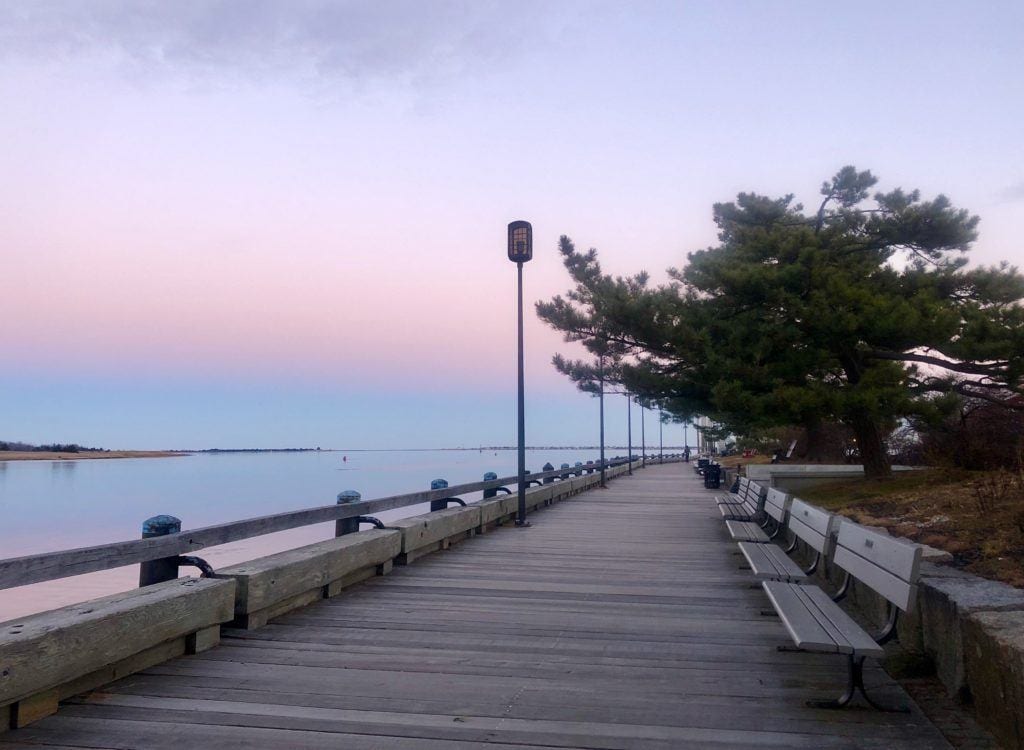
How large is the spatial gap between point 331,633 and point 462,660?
1173mm

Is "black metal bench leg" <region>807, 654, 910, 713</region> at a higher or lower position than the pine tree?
lower

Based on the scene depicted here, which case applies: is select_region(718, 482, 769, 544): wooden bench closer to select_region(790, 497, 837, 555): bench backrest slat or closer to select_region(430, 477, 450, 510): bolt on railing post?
select_region(790, 497, 837, 555): bench backrest slat

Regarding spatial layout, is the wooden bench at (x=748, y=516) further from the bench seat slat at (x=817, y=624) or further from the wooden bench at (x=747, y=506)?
the bench seat slat at (x=817, y=624)

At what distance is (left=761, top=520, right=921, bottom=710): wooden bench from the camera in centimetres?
409

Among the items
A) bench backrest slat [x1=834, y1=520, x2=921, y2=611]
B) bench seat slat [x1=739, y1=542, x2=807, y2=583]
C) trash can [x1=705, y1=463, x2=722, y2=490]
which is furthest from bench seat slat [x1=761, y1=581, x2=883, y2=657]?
trash can [x1=705, y1=463, x2=722, y2=490]

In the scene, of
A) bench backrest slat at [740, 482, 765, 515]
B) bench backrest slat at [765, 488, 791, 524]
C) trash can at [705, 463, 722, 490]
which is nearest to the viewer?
bench backrest slat at [765, 488, 791, 524]

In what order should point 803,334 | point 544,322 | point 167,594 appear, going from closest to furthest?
point 167,594 < point 803,334 < point 544,322

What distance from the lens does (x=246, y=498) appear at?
54312 millimetres

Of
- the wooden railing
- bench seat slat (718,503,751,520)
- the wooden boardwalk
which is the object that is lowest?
the wooden boardwalk

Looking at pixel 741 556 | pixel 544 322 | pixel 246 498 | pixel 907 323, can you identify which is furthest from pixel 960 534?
pixel 246 498

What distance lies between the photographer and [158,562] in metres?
5.27

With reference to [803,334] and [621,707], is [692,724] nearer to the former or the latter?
[621,707]

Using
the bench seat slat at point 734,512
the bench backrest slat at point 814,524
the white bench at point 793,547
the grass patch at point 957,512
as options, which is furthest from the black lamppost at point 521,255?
the bench backrest slat at point 814,524

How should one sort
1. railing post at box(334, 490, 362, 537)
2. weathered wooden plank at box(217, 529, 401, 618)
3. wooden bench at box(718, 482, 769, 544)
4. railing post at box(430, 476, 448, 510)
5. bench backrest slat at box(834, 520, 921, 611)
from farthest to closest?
1. railing post at box(430, 476, 448, 510)
2. wooden bench at box(718, 482, 769, 544)
3. railing post at box(334, 490, 362, 537)
4. weathered wooden plank at box(217, 529, 401, 618)
5. bench backrest slat at box(834, 520, 921, 611)
